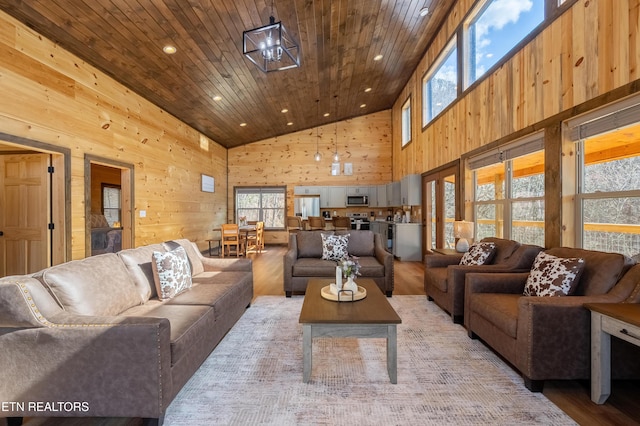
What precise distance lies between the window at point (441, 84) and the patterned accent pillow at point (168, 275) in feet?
16.1

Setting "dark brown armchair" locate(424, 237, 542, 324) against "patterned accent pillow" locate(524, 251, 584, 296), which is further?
"dark brown armchair" locate(424, 237, 542, 324)

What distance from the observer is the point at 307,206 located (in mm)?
9086

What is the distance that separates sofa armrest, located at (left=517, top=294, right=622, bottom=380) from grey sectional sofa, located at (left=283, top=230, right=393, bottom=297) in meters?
2.05

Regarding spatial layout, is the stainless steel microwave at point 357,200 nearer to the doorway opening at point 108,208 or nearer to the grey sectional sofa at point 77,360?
the doorway opening at point 108,208

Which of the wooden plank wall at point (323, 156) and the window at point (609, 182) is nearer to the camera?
the window at point (609, 182)

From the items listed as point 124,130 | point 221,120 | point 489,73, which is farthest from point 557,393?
point 221,120

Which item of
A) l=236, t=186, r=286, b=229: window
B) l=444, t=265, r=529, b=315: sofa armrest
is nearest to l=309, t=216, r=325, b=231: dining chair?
l=236, t=186, r=286, b=229: window

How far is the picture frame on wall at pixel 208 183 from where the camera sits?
299 inches

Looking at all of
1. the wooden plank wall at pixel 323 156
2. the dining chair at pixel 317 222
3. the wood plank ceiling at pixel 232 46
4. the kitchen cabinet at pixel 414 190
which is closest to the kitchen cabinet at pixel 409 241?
the kitchen cabinet at pixel 414 190

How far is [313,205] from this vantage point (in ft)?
29.8

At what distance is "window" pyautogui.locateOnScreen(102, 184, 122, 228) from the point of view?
4.71 m

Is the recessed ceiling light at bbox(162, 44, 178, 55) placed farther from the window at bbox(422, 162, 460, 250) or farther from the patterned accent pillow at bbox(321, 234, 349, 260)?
the window at bbox(422, 162, 460, 250)

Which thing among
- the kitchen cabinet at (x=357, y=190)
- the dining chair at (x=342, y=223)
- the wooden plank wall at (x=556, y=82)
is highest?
the wooden plank wall at (x=556, y=82)

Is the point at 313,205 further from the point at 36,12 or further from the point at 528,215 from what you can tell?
the point at 36,12
